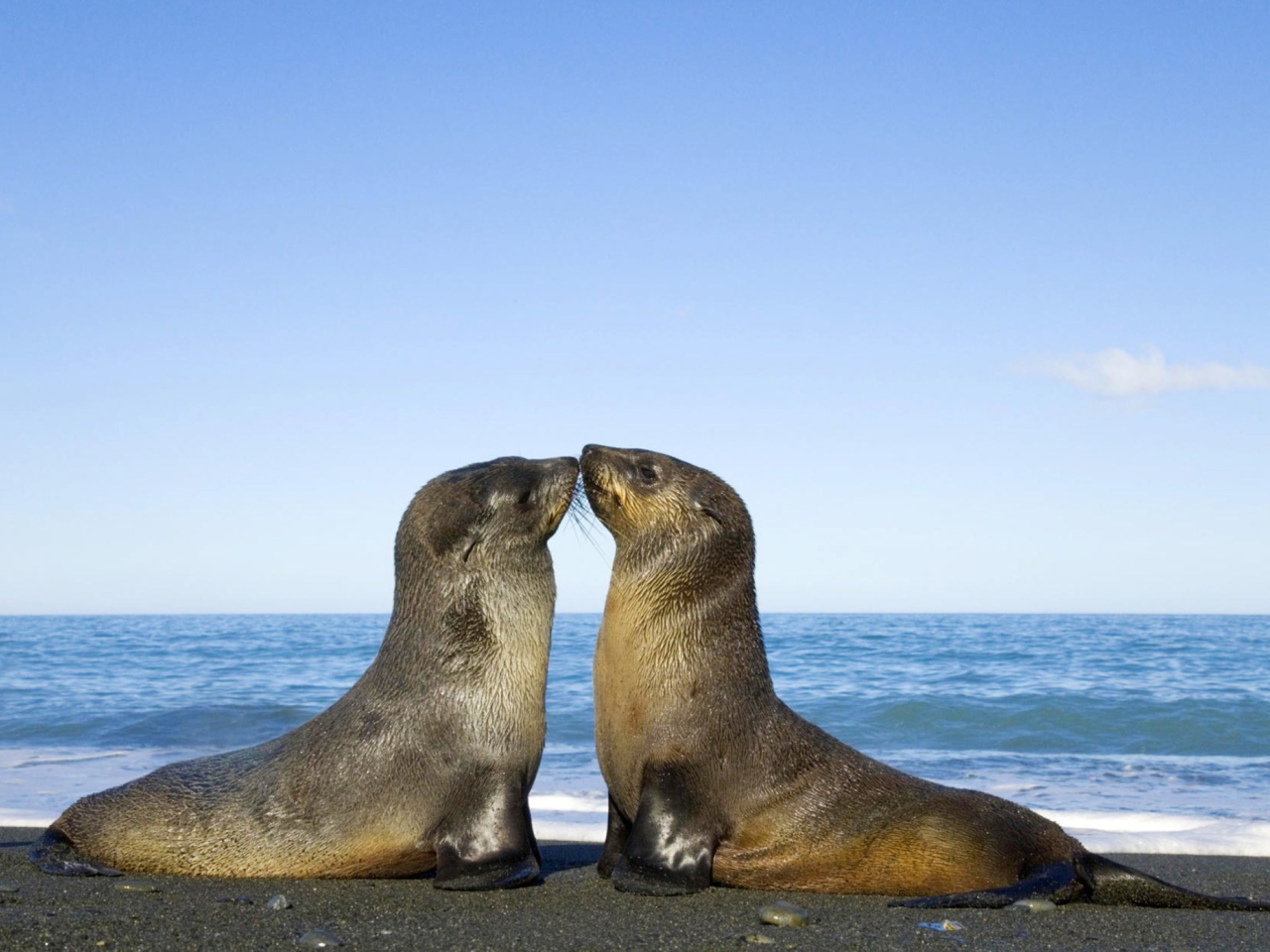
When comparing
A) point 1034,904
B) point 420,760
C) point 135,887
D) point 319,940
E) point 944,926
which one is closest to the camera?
point 319,940

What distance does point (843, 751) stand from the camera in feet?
24.7

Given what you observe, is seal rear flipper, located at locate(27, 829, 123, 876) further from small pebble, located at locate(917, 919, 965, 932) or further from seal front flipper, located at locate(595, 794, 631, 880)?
small pebble, located at locate(917, 919, 965, 932)

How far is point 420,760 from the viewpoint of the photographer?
23.9 ft

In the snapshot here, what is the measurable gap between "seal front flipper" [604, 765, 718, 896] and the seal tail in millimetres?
1951

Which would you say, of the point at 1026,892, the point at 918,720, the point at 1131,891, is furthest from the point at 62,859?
the point at 918,720

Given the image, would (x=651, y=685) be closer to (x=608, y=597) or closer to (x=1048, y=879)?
(x=608, y=597)

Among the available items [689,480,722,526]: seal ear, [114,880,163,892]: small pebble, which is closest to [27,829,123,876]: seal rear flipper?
[114,880,163,892]: small pebble

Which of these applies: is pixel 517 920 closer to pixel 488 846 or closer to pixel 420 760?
pixel 488 846

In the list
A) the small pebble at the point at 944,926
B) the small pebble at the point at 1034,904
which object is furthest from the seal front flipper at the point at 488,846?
the small pebble at the point at 1034,904

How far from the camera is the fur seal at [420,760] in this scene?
23.5 feet

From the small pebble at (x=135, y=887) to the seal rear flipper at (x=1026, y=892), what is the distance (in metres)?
3.78

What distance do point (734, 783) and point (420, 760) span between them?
1.72m

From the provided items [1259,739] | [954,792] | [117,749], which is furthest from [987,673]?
[954,792]

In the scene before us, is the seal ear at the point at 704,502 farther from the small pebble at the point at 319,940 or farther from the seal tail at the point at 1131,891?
the small pebble at the point at 319,940
